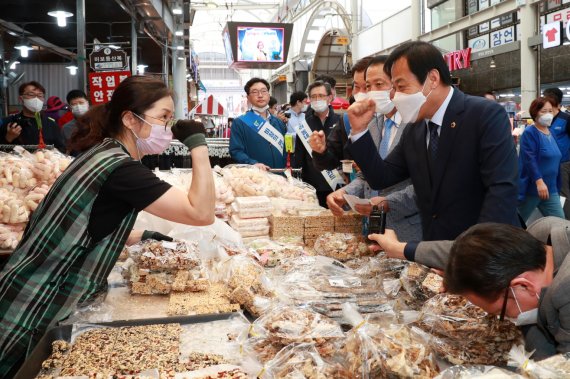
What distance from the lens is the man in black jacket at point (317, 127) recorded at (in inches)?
224

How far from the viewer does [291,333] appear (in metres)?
1.55

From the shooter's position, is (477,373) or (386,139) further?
(386,139)

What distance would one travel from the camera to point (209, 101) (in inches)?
535

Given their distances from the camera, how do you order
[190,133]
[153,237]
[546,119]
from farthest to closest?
[546,119] → [153,237] → [190,133]

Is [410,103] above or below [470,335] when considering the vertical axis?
above

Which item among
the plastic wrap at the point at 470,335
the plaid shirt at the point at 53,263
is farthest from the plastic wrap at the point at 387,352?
the plaid shirt at the point at 53,263

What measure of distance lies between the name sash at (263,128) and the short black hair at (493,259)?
4.23 m

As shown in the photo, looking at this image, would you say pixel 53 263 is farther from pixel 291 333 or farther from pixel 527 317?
pixel 527 317

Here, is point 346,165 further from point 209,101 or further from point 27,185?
point 209,101

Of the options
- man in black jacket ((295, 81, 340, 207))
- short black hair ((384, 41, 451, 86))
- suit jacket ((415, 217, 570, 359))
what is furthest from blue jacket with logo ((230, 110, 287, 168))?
suit jacket ((415, 217, 570, 359))

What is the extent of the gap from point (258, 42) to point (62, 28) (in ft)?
18.2

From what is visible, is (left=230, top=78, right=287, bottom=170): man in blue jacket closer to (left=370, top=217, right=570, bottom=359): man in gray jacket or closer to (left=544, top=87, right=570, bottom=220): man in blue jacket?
(left=544, top=87, right=570, bottom=220): man in blue jacket

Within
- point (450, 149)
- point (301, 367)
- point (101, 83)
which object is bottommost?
point (301, 367)

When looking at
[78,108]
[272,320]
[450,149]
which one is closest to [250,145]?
[78,108]
